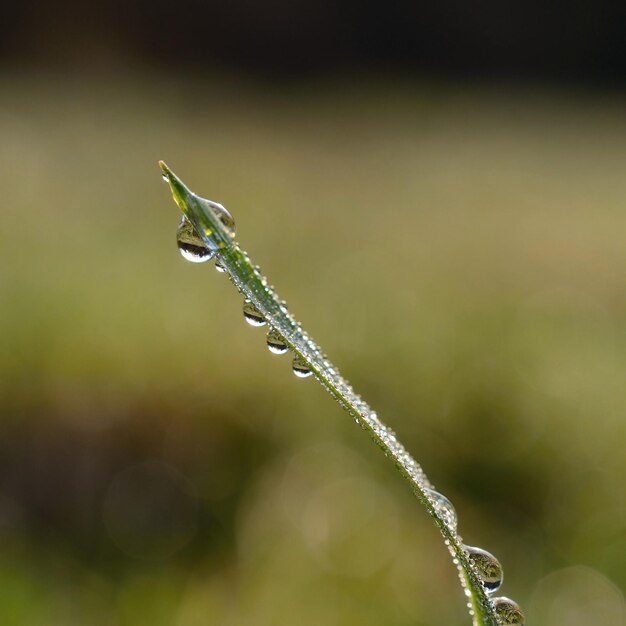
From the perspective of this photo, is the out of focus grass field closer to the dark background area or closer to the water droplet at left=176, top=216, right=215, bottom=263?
the water droplet at left=176, top=216, right=215, bottom=263

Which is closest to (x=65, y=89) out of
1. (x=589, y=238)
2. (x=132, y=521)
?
(x=589, y=238)

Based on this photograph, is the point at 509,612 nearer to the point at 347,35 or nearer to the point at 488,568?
the point at 488,568

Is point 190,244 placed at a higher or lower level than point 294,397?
higher

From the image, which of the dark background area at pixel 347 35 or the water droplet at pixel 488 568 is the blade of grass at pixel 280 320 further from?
the dark background area at pixel 347 35

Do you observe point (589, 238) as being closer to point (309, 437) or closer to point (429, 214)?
point (429, 214)

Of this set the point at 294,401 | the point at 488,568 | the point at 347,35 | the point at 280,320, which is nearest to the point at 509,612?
the point at 488,568

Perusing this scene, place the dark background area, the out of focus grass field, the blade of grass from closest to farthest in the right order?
the blade of grass, the out of focus grass field, the dark background area

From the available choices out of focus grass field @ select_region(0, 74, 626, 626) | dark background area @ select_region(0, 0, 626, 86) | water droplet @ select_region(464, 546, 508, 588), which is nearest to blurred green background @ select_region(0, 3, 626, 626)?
out of focus grass field @ select_region(0, 74, 626, 626)
